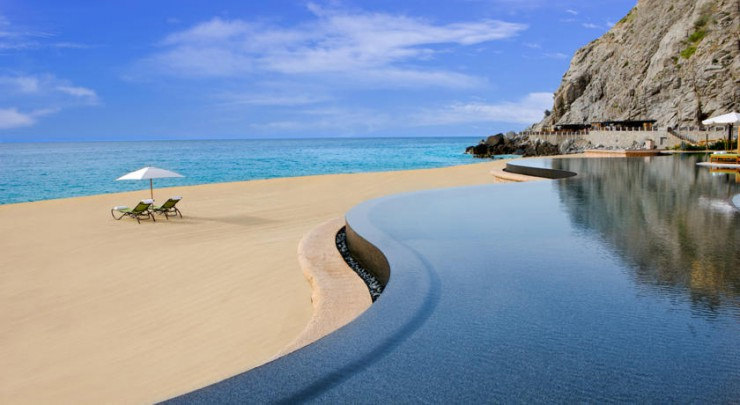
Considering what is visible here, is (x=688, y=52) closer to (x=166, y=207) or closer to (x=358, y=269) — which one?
(x=166, y=207)

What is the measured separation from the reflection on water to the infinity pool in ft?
0.09

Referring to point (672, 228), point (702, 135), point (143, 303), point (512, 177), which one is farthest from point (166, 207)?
point (702, 135)

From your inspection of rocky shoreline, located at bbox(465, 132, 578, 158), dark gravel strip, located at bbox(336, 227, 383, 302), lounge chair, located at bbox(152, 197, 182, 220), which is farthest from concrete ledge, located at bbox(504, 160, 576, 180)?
rocky shoreline, located at bbox(465, 132, 578, 158)

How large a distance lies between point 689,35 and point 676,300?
2959 inches

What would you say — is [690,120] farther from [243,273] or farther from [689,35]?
[243,273]

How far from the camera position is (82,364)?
4914 mm

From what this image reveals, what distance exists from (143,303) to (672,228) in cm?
687

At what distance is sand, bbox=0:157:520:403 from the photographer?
15.0 feet

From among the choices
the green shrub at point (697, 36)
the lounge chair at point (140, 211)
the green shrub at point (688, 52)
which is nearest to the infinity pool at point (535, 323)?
the lounge chair at point (140, 211)

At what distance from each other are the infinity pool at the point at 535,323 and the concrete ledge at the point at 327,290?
37 centimetres

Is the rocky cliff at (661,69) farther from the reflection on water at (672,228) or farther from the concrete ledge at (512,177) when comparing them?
the reflection on water at (672,228)

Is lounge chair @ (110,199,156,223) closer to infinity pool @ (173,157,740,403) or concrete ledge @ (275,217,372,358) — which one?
concrete ledge @ (275,217,372,358)

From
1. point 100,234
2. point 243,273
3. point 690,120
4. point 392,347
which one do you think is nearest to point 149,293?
point 243,273

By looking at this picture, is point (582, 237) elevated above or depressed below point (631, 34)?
below
